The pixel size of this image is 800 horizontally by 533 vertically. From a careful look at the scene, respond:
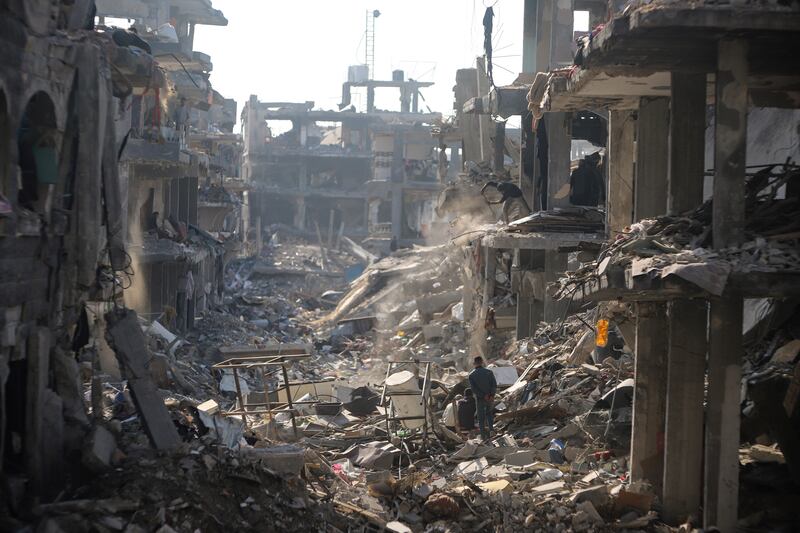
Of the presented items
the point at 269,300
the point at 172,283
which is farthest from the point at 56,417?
the point at 269,300

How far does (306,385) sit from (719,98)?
439 inches

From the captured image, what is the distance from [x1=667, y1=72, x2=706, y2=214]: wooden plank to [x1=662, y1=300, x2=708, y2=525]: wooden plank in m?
1.18

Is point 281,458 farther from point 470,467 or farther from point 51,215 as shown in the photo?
point 51,215

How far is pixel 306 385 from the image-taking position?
1823 cm

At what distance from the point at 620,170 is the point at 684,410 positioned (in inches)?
172

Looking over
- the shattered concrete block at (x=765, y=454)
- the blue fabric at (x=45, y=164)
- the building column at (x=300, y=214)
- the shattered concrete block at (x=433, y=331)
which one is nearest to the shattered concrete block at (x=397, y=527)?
the shattered concrete block at (x=765, y=454)

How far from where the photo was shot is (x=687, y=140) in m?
9.73

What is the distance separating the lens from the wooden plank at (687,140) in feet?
31.8

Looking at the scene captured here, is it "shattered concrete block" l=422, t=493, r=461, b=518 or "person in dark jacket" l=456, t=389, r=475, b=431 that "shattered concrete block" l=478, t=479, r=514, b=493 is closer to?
"shattered concrete block" l=422, t=493, r=461, b=518

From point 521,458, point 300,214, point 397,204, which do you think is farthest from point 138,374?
point 300,214

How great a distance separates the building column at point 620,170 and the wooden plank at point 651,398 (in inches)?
106

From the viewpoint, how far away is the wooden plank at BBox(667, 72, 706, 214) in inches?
382

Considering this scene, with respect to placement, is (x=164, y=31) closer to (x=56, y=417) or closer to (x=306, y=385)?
(x=306, y=385)

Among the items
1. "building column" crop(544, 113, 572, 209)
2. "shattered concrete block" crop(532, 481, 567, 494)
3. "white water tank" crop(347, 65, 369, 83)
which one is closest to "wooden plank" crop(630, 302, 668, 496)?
"shattered concrete block" crop(532, 481, 567, 494)
